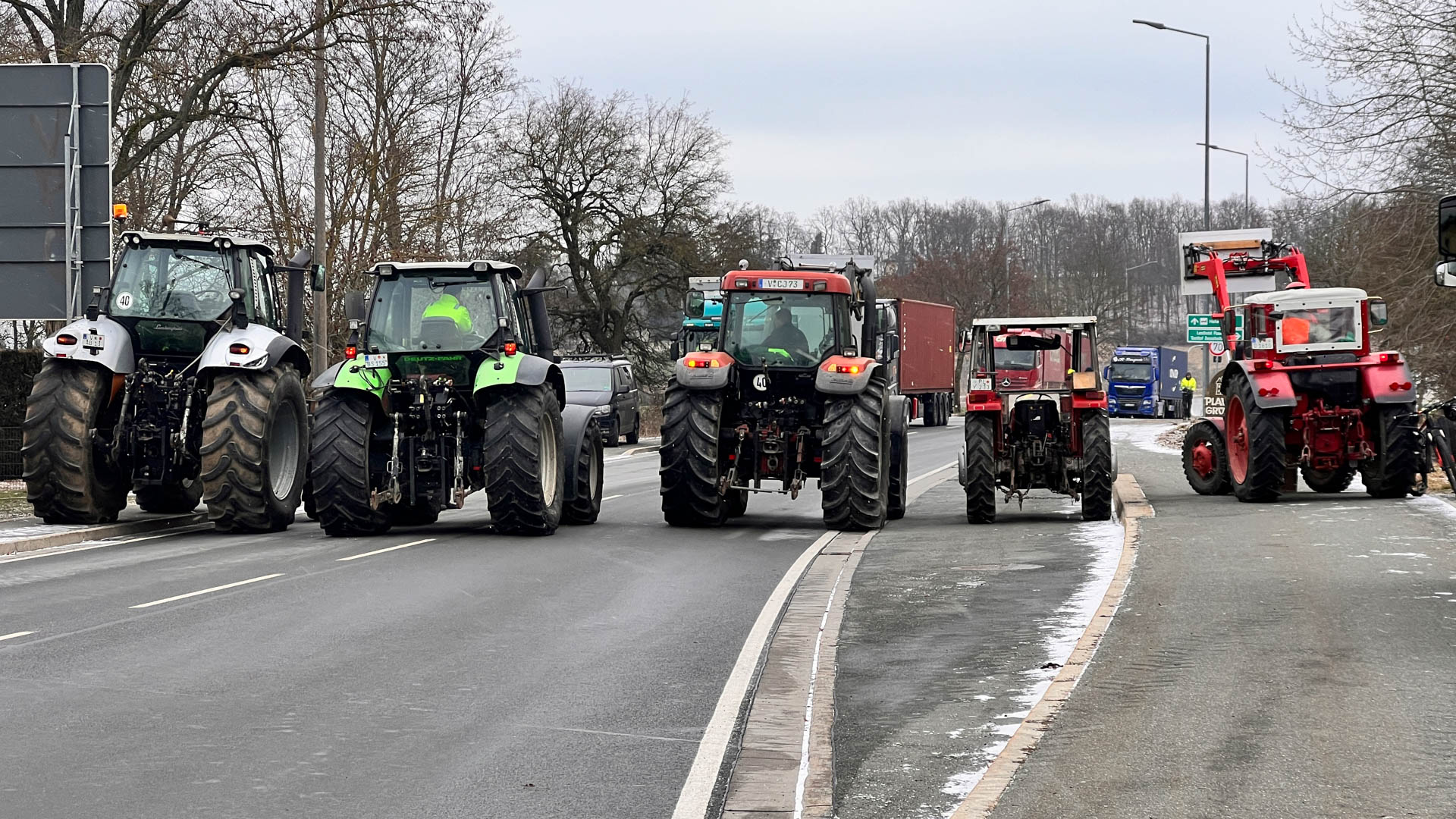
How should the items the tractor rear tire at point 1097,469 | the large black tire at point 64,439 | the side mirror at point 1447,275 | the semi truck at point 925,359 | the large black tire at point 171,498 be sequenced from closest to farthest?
1. the side mirror at point 1447,275
2. the large black tire at point 64,439
3. the tractor rear tire at point 1097,469
4. the large black tire at point 171,498
5. the semi truck at point 925,359

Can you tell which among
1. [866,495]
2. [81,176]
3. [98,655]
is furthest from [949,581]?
[81,176]

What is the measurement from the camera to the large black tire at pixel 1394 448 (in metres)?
17.7

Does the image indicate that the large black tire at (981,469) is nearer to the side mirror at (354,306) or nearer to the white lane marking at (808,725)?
the white lane marking at (808,725)

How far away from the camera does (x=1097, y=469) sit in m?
17.1

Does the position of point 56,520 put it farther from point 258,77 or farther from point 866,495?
point 258,77

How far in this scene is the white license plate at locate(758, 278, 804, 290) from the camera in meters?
17.9

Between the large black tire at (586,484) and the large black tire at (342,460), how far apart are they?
2454 millimetres

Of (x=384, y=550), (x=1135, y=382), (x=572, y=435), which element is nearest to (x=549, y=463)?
(x=572, y=435)

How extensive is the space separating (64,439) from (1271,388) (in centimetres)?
1241

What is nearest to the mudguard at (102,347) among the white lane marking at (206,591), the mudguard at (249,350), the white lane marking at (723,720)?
the mudguard at (249,350)

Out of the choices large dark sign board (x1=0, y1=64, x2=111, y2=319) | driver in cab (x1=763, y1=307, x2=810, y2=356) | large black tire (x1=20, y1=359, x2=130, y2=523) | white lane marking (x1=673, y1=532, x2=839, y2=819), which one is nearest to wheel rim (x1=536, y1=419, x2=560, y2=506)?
driver in cab (x1=763, y1=307, x2=810, y2=356)

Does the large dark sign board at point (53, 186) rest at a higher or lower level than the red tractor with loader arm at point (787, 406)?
higher

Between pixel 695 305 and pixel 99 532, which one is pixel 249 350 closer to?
pixel 99 532

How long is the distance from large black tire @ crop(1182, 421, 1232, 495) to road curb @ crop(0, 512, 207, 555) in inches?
465
